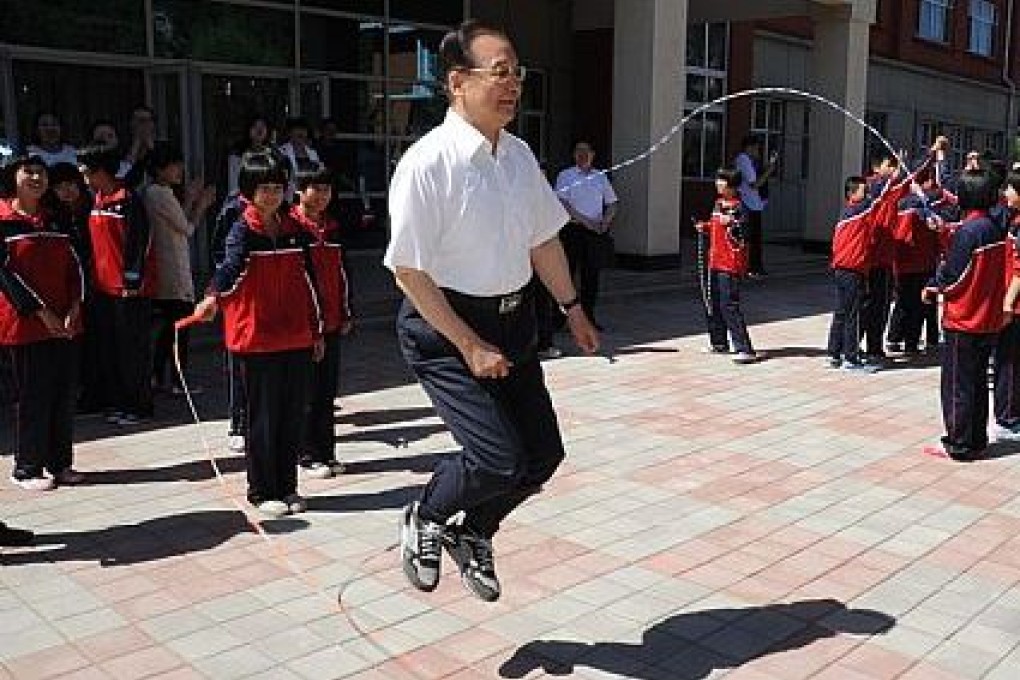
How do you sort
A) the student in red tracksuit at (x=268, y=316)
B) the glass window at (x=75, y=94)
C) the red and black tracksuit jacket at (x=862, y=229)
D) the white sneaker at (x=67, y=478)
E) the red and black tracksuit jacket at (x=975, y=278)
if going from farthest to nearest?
the glass window at (x=75, y=94), the red and black tracksuit jacket at (x=862, y=229), the red and black tracksuit jacket at (x=975, y=278), the white sneaker at (x=67, y=478), the student in red tracksuit at (x=268, y=316)

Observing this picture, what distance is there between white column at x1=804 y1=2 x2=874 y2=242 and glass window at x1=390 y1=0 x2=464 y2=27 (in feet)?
20.4

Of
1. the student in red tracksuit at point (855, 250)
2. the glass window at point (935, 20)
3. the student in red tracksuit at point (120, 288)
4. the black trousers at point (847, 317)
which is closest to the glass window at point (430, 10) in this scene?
the student in red tracksuit at point (855, 250)

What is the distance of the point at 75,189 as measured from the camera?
6402 millimetres

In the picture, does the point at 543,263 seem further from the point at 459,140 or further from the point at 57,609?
the point at 57,609

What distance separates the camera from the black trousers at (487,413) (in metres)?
3.53

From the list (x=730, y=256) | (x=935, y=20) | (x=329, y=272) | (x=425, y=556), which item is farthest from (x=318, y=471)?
(x=935, y=20)

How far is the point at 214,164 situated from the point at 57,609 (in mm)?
10351

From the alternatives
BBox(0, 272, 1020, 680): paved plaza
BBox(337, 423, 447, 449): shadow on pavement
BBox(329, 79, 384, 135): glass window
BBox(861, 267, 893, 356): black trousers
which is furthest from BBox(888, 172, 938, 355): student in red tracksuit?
BBox(329, 79, 384, 135): glass window

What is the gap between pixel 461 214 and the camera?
3451mm

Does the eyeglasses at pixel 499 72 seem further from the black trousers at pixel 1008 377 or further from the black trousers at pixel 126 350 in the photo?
the black trousers at pixel 1008 377

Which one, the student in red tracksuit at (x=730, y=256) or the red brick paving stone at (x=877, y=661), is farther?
the student in red tracksuit at (x=730, y=256)

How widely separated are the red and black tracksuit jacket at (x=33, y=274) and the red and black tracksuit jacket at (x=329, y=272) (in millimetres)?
1217

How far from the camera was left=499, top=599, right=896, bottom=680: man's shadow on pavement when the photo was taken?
Answer: 12.0 feet

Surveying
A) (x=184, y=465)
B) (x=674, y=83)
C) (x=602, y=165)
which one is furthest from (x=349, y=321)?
(x=602, y=165)
